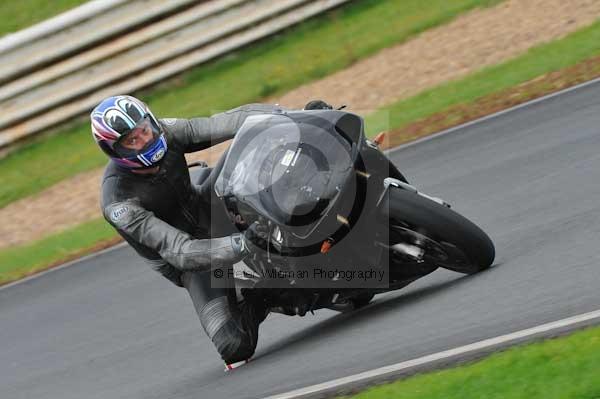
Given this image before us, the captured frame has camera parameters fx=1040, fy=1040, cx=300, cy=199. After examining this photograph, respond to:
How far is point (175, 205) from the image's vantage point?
659 cm

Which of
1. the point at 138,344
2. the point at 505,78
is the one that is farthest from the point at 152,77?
the point at 138,344

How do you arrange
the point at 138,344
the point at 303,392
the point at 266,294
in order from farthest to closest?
the point at 138,344 < the point at 266,294 < the point at 303,392

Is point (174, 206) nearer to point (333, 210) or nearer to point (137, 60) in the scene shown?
point (333, 210)

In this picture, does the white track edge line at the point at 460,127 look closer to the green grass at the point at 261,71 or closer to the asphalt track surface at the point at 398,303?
the asphalt track surface at the point at 398,303

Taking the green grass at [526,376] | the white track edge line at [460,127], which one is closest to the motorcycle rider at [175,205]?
the green grass at [526,376]

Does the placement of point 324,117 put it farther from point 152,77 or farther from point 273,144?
point 152,77

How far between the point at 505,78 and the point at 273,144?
6.24 metres

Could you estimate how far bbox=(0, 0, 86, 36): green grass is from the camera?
15719 millimetres

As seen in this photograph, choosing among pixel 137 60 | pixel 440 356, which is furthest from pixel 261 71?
pixel 440 356

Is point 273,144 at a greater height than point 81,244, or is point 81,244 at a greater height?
point 273,144

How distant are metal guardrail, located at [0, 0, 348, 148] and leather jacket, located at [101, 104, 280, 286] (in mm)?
7672

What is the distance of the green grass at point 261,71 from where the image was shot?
13.8 meters

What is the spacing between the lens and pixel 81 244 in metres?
11.1

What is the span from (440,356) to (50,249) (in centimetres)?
704
